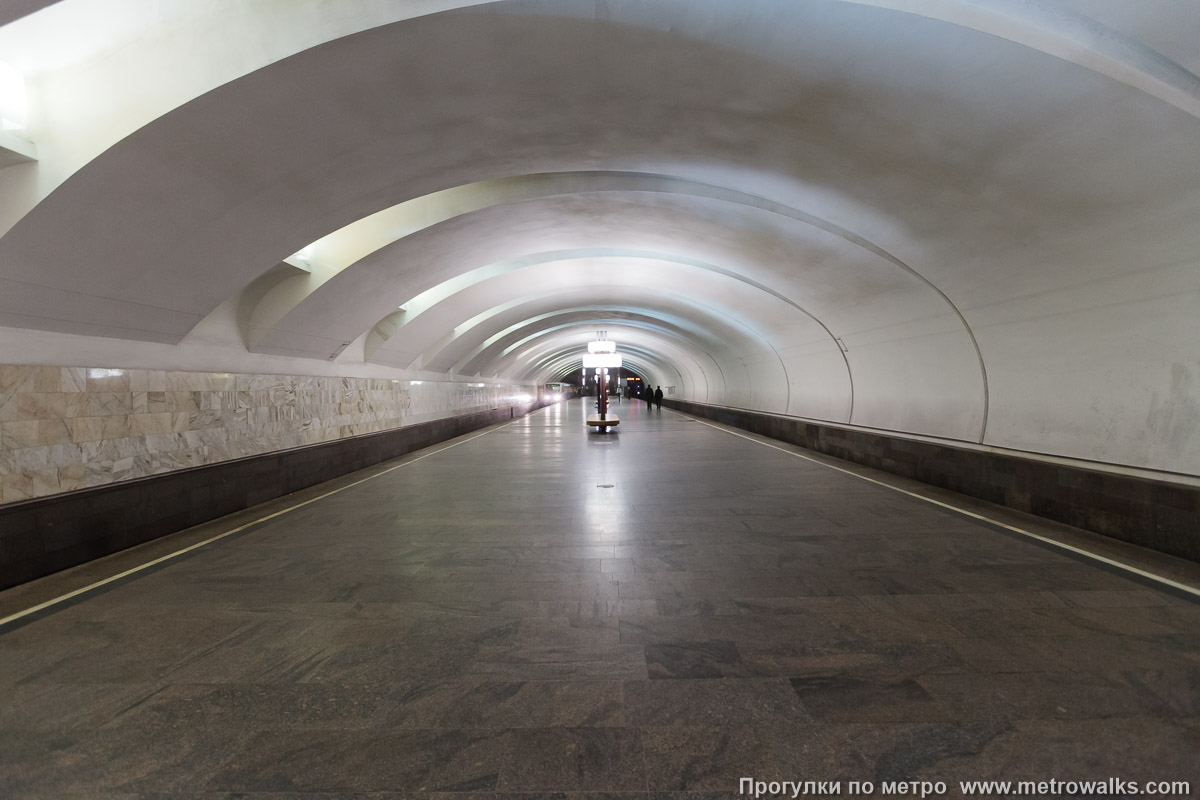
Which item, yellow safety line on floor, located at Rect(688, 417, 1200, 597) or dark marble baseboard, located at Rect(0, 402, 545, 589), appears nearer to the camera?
yellow safety line on floor, located at Rect(688, 417, 1200, 597)

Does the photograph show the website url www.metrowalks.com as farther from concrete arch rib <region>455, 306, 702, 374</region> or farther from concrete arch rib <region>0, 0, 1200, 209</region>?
concrete arch rib <region>455, 306, 702, 374</region>

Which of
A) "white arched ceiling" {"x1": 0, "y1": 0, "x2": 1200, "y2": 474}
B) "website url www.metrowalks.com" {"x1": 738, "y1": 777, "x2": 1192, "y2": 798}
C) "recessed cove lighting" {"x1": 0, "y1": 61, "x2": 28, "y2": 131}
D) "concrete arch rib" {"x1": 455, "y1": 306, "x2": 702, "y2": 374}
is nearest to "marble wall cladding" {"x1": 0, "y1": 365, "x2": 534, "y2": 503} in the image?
"white arched ceiling" {"x1": 0, "y1": 0, "x2": 1200, "y2": 474}

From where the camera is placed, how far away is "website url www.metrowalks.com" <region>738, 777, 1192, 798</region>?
2227 mm

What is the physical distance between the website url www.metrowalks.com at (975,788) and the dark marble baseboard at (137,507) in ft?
19.9

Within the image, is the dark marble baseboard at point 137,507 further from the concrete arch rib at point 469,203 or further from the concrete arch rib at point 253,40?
the concrete arch rib at point 253,40

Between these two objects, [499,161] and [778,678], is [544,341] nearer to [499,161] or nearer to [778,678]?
[499,161]

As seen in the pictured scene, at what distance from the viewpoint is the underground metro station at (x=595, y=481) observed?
8.73 feet

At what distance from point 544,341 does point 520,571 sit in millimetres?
26192

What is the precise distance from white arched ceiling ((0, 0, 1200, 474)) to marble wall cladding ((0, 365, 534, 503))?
1.73 feet

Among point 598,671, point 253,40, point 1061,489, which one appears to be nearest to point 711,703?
point 598,671

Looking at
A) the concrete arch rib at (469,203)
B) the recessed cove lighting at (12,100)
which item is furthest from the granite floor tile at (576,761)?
the concrete arch rib at (469,203)

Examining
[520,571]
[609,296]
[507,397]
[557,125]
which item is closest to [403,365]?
[609,296]

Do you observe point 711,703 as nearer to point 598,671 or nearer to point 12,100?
point 598,671

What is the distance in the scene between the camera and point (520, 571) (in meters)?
4.93
